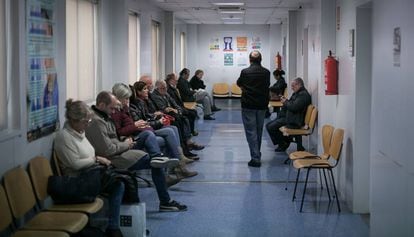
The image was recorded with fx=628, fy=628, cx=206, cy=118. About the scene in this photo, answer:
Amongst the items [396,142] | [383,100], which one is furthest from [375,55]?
[396,142]

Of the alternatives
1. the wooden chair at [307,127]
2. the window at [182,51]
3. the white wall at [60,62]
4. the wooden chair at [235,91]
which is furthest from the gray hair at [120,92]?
the wooden chair at [235,91]

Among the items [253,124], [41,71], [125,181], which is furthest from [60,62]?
[253,124]

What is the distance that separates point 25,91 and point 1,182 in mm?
891

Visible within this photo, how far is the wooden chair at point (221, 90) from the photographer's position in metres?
20.0

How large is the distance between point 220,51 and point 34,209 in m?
15.7

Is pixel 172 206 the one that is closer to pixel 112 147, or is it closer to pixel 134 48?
pixel 112 147

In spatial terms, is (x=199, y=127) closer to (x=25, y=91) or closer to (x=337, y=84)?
(x=337, y=84)

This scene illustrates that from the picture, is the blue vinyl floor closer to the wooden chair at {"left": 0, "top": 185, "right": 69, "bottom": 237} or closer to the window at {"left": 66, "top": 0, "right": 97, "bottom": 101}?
the window at {"left": 66, "top": 0, "right": 97, "bottom": 101}

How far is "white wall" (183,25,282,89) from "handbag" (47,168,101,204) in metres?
15.4

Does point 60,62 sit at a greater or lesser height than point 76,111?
greater

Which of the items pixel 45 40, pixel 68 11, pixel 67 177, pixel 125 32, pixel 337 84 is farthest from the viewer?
pixel 125 32

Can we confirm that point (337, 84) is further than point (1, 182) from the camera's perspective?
Yes

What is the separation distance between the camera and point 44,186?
4.93 metres

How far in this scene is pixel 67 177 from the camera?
16.4 feet
